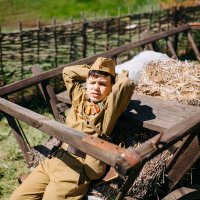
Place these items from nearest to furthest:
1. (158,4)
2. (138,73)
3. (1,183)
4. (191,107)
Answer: (191,107)
(138,73)
(1,183)
(158,4)

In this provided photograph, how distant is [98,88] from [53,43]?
4531 mm

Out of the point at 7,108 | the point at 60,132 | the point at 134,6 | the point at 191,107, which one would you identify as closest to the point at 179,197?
the point at 191,107

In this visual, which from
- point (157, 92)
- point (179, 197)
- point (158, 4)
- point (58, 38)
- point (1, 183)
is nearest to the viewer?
point (179, 197)

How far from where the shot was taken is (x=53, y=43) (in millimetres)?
7426

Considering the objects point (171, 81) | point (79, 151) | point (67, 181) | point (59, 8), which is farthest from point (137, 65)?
point (59, 8)

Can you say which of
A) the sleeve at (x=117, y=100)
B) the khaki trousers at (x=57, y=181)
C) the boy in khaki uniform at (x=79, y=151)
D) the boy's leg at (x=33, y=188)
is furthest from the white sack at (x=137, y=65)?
the boy's leg at (x=33, y=188)

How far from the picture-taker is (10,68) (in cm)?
753

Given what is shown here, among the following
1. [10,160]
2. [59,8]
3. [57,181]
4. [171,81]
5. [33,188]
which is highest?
[171,81]

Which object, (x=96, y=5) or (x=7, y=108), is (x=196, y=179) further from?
(x=96, y=5)

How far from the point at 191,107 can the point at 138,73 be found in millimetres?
918

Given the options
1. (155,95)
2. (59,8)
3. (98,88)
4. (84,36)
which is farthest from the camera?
(59,8)

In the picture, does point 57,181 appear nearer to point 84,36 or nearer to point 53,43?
point 53,43

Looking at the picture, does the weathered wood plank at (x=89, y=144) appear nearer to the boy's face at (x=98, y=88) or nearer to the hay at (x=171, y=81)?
the boy's face at (x=98, y=88)

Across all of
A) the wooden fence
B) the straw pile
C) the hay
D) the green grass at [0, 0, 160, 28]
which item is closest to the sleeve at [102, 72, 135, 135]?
the straw pile
